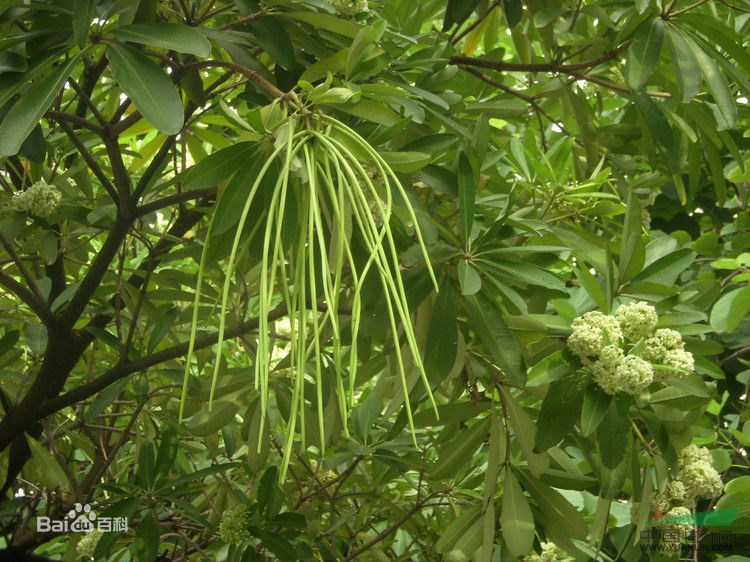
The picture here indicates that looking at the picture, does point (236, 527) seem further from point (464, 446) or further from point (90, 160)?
point (90, 160)

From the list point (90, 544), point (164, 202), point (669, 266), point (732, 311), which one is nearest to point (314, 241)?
point (164, 202)

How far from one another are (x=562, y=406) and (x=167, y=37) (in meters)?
0.65

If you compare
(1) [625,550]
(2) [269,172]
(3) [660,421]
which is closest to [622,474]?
(3) [660,421]

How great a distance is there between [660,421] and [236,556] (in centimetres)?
71

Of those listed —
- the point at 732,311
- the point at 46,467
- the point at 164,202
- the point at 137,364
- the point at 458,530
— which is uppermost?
the point at 164,202

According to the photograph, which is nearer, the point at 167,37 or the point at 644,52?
the point at 167,37

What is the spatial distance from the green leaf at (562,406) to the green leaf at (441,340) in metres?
0.13

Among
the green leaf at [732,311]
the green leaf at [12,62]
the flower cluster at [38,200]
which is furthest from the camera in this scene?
the green leaf at [732,311]

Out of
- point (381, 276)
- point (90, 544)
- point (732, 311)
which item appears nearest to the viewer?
point (381, 276)

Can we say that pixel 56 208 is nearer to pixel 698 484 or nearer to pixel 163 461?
pixel 163 461

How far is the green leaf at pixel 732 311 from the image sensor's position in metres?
1.77

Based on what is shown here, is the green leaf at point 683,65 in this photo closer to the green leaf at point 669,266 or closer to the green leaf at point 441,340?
the green leaf at point 669,266

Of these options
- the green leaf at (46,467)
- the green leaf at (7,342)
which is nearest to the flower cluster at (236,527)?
the green leaf at (46,467)

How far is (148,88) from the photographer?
95 centimetres
